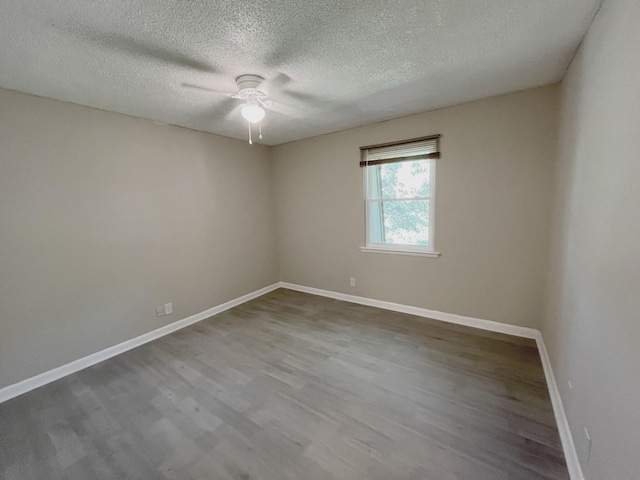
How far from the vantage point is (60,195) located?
2295 millimetres

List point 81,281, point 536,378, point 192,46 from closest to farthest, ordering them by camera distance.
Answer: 1. point 192,46
2. point 536,378
3. point 81,281

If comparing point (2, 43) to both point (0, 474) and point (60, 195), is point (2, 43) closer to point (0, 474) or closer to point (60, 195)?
point (60, 195)

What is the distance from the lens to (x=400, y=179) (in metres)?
3.30

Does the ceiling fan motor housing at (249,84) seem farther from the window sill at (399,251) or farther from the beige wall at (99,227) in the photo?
the window sill at (399,251)

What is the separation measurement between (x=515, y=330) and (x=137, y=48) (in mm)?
3893

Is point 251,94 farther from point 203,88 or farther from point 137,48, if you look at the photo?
point 137,48

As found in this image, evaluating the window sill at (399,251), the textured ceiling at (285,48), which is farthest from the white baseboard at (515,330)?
the textured ceiling at (285,48)

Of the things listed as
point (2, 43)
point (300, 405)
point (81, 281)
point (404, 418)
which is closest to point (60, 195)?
point (81, 281)

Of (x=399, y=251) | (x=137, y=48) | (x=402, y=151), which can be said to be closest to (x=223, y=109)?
(x=137, y=48)

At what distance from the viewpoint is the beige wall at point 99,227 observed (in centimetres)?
211

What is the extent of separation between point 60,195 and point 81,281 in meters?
0.78

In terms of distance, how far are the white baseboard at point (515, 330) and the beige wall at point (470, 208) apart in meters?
0.07

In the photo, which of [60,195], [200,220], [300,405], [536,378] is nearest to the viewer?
[300,405]

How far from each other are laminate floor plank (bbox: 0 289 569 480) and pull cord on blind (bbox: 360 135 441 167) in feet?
6.50
